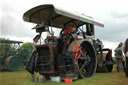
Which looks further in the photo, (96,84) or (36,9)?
(36,9)

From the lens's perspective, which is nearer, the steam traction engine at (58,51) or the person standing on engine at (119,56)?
the steam traction engine at (58,51)

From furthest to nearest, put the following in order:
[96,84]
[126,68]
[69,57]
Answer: [126,68], [69,57], [96,84]

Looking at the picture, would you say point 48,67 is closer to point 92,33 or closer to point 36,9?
point 36,9

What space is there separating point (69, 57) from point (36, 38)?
52.5 inches

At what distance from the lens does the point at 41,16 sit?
19.4ft

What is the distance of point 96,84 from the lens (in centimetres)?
442

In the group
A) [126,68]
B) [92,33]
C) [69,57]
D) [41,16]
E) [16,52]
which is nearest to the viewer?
[69,57]

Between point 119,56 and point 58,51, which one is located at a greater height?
point 58,51

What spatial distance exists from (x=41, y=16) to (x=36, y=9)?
0.59 m

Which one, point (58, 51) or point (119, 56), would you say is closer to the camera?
point (58, 51)

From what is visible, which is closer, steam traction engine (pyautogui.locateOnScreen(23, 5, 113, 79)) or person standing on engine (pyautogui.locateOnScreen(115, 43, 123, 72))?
steam traction engine (pyautogui.locateOnScreen(23, 5, 113, 79))

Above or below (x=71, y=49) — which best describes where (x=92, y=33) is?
above

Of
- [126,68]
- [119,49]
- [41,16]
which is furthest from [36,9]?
[119,49]

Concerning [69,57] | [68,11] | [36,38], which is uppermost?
[68,11]
